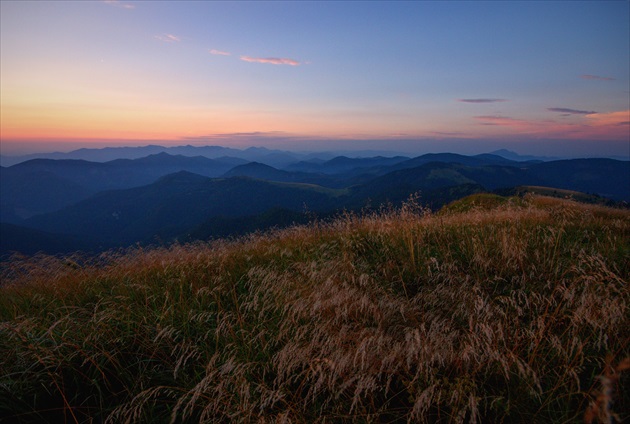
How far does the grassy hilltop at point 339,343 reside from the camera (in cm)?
238

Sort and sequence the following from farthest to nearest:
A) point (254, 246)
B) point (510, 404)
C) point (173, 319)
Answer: point (254, 246), point (173, 319), point (510, 404)

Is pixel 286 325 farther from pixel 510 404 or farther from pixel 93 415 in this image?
pixel 510 404

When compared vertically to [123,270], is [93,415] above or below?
below

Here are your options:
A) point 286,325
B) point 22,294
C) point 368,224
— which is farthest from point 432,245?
point 22,294

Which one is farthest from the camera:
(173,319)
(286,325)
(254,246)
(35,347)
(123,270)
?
(254,246)

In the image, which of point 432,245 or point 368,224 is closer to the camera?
point 432,245

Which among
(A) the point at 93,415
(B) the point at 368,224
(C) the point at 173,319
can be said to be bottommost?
(A) the point at 93,415

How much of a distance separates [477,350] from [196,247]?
19.2 ft

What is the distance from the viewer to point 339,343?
2.69 m

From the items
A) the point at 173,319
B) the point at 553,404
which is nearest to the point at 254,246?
the point at 173,319

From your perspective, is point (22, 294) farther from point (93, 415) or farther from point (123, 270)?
point (93, 415)

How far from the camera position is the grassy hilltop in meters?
2.38

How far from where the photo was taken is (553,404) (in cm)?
237

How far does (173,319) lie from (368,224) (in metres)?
4.25
